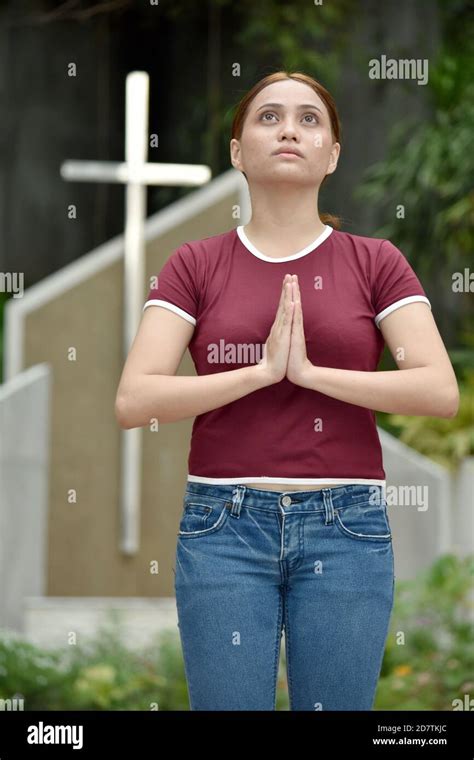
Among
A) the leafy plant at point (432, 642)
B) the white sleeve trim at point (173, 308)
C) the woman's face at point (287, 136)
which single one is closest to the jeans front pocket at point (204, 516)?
the white sleeve trim at point (173, 308)

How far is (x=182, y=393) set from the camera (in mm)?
1791

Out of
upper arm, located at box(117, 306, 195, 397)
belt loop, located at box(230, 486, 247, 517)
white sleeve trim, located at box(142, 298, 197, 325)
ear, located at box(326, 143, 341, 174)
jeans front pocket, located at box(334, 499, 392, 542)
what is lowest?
jeans front pocket, located at box(334, 499, 392, 542)

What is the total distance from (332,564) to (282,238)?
519 mm

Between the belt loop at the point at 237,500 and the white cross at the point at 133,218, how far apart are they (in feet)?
12.4

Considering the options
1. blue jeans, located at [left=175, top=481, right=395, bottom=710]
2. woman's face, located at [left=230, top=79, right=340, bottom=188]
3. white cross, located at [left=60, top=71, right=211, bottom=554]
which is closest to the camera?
blue jeans, located at [left=175, top=481, right=395, bottom=710]

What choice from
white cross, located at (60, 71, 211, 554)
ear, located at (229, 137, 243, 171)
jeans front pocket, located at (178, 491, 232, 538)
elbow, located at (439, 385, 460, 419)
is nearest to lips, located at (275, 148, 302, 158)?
ear, located at (229, 137, 243, 171)

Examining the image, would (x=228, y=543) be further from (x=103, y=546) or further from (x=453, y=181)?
(x=453, y=181)

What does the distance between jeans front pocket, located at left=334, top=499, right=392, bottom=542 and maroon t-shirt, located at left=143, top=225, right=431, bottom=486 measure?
42mm

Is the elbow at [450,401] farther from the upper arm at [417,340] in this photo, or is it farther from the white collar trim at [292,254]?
the white collar trim at [292,254]

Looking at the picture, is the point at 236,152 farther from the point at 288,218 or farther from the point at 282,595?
the point at 282,595

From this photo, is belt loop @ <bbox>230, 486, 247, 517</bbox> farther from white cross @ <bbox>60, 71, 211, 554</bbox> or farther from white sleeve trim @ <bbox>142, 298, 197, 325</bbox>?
white cross @ <bbox>60, 71, 211, 554</bbox>

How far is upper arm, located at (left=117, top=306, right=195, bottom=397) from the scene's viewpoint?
71.9 inches

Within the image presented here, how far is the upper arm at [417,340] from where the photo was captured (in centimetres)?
182
